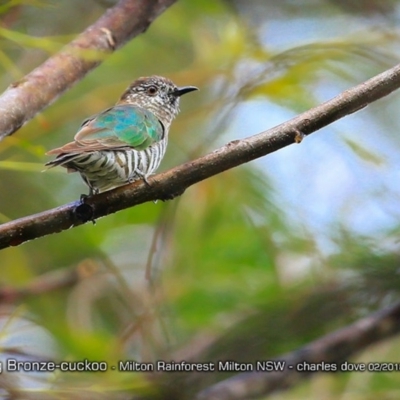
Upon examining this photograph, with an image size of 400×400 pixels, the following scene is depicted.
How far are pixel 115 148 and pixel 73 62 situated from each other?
0.33 m

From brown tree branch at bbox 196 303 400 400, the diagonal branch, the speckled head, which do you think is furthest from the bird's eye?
the diagonal branch

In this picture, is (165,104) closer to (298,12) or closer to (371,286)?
(298,12)

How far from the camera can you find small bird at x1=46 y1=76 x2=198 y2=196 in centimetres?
237

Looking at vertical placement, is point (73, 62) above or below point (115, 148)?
above

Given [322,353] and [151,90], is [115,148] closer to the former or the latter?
[322,353]

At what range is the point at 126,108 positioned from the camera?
308 cm

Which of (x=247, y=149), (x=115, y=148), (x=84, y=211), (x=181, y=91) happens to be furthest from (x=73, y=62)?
(x=181, y=91)

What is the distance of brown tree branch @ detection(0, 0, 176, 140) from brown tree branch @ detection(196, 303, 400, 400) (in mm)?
1076

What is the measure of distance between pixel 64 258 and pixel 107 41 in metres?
1.08

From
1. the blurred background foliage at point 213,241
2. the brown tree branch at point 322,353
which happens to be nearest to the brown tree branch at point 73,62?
the blurred background foliage at point 213,241

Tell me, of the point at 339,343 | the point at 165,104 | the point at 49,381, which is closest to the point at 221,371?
the point at 49,381

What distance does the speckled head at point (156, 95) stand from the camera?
11.8 ft

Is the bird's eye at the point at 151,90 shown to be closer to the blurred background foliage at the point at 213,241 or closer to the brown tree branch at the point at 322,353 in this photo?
the blurred background foliage at the point at 213,241

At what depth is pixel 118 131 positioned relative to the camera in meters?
2.72
